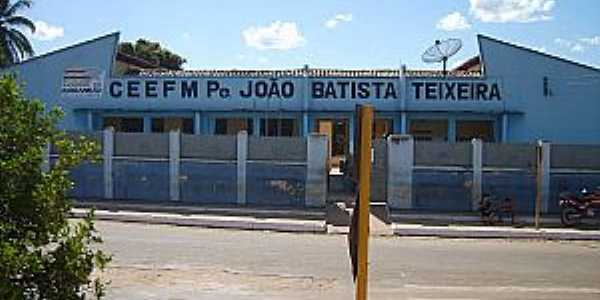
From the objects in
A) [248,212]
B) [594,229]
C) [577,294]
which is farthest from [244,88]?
[577,294]

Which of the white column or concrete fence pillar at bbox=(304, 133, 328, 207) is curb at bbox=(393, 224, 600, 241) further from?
the white column

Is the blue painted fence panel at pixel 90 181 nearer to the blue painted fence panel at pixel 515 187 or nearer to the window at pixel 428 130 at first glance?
the blue painted fence panel at pixel 515 187

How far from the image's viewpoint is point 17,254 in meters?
3.65

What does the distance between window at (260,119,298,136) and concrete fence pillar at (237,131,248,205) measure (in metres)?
7.18

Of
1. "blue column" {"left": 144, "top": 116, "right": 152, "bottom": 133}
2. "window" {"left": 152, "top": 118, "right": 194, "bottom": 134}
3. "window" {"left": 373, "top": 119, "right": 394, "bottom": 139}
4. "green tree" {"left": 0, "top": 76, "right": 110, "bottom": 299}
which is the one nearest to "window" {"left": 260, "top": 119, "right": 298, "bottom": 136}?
"window" {"left": 152, "top": 118, "right": 194, "bottom": 134}

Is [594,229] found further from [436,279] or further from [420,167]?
[436,279]

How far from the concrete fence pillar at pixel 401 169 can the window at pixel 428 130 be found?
7.65 meters

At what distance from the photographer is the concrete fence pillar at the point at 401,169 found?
21.8 m

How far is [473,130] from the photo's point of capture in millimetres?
29359

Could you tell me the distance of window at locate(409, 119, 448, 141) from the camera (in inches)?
1154

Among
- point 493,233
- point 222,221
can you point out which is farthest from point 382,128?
point 222,221

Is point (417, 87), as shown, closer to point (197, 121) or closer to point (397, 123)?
point (397, 123)

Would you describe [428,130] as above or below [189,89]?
below

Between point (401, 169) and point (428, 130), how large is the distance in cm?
817
